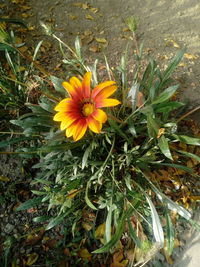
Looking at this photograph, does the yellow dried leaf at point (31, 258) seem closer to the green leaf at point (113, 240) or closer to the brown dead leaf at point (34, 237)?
the brown dead leaf at point (34, 237)

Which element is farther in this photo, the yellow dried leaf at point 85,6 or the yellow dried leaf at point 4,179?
the yellow dried leaf at point 85,6

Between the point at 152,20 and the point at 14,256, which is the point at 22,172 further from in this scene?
the point at 152,20

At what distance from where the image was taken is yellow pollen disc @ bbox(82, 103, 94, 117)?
1.14 m

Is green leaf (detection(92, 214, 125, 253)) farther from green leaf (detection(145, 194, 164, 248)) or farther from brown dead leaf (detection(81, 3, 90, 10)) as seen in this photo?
brown dead leaf (detection(81, 3, 90, 10))

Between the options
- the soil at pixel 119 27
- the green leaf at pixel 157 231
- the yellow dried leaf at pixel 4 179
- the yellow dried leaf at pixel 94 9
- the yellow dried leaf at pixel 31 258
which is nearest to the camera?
the green leaf at pixel 157 231

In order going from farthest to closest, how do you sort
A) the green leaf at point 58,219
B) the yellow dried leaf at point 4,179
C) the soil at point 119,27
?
the soil at point 119,27, the yellow dried leaf at point 4,179, the green leaf at point 58,219

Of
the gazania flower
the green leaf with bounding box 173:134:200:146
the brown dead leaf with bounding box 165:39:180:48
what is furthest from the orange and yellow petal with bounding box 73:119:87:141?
the brown dead leaf with bounding box 165:39:180:48

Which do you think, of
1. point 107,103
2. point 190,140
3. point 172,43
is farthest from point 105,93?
point 172,43

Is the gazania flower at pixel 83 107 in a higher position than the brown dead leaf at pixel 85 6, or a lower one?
lower

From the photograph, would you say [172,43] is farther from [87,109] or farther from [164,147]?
[87,109]

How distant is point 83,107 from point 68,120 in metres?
0.11

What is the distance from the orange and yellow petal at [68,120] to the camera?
1069 millimetres

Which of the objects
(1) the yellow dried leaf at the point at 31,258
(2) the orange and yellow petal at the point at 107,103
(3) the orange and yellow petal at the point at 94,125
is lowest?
(1) the yellow dried leaf at the point at 31,258

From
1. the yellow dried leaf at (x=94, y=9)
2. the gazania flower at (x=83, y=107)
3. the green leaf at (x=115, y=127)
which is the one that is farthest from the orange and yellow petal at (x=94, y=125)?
the yellow dried leaf at (x=94, y=9)
